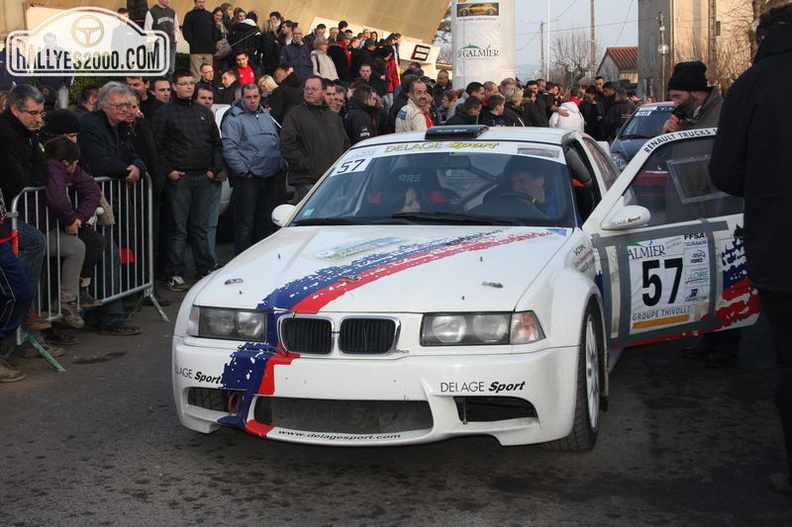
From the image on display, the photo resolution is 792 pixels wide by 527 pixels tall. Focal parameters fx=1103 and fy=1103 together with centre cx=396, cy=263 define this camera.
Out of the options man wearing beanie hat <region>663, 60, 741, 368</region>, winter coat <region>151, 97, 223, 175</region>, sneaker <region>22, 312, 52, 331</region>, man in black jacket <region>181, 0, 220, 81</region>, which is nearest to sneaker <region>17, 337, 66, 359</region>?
sneaker <region>22, 312, 52, 331</region>

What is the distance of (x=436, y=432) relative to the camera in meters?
4.82

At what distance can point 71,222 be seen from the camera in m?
7.99

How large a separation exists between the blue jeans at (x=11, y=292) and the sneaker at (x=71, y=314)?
38.9 inches

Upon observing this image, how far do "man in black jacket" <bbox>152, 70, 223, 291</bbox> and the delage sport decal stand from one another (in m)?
5.46

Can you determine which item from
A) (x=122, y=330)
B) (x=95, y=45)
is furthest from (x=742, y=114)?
(x=95, y=45)

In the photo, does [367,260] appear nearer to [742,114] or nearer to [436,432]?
[436,432]

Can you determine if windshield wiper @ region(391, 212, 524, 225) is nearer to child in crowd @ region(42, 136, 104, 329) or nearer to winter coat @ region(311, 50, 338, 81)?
child in crowd @ region(42, 136, 104, 329)

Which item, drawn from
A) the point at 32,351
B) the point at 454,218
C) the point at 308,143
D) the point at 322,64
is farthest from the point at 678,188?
the point at 322,64

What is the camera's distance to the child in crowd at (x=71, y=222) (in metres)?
7.94

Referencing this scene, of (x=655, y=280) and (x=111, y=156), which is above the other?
(x=111, y=156)

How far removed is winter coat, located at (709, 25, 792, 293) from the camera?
14.8ft

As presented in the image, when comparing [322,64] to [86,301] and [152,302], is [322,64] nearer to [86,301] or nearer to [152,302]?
[152,302]

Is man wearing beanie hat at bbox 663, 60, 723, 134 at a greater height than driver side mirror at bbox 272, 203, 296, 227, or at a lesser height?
greater

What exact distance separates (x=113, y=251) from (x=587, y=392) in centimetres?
480
